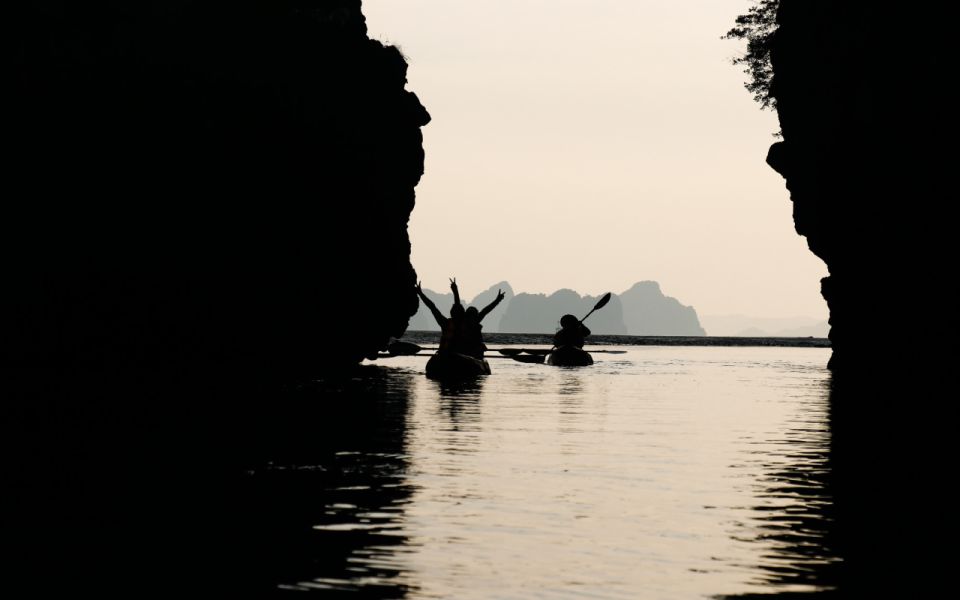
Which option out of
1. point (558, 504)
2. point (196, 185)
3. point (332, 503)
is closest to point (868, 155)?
point (196, 185)

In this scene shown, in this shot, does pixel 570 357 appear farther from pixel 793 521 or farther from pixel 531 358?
pixel 793 521

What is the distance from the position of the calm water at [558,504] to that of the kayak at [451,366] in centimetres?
1631

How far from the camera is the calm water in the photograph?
421 inches

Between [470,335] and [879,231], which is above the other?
[879,231]

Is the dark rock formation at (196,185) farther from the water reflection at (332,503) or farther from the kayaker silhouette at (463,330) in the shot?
the water reflection at (332,503)

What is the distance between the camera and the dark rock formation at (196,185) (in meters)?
36.6

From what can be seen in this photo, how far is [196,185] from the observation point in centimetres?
4322

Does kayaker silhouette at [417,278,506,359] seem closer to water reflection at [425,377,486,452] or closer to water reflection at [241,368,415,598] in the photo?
water reflection at [425,377,486,452]

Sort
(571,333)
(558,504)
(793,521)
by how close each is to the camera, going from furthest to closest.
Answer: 1. (571,333)
2. (558,504)
3. (793,521)

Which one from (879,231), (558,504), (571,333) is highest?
(879,231)

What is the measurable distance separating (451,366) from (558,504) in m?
32.4

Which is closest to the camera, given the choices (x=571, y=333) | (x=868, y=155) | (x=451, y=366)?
(x=868, y=155)

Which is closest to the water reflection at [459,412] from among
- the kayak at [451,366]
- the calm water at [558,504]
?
the calm water at [558,504]

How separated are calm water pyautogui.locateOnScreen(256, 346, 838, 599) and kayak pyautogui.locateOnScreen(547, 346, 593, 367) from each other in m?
34.1
